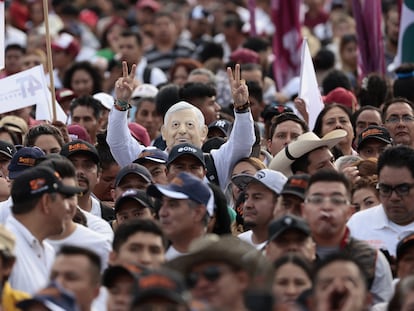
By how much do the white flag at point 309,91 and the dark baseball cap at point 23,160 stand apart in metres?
3.39

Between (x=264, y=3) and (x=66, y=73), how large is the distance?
785 cm

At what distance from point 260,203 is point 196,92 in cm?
347

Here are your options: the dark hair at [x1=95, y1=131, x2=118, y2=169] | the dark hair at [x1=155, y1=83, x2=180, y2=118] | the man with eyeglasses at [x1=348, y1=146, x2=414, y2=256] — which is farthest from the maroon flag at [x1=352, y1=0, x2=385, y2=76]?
the man with eyeglasses at [x1=348, y1=146, x2=414, y2=256]

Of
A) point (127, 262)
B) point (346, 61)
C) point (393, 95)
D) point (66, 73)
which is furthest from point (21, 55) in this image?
point (127, 262)

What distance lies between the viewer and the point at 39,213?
10047 millimetres

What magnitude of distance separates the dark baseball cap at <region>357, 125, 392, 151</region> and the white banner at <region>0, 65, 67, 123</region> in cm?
308

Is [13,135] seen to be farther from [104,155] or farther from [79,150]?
[79,150]

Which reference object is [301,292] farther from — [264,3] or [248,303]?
[264,3]

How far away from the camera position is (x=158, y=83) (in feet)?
60.4

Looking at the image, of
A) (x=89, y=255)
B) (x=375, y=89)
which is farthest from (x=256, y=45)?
(x=89, y=255)

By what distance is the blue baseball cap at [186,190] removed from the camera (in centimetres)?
1027

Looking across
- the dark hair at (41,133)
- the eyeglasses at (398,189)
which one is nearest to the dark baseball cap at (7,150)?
the dark hair at (41,133)

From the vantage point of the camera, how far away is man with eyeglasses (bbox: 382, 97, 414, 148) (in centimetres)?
1358

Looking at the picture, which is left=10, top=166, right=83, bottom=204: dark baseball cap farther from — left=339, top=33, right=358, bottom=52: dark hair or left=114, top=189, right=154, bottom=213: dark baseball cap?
left=339, top=33, right=358, bottom=52: dark hair
